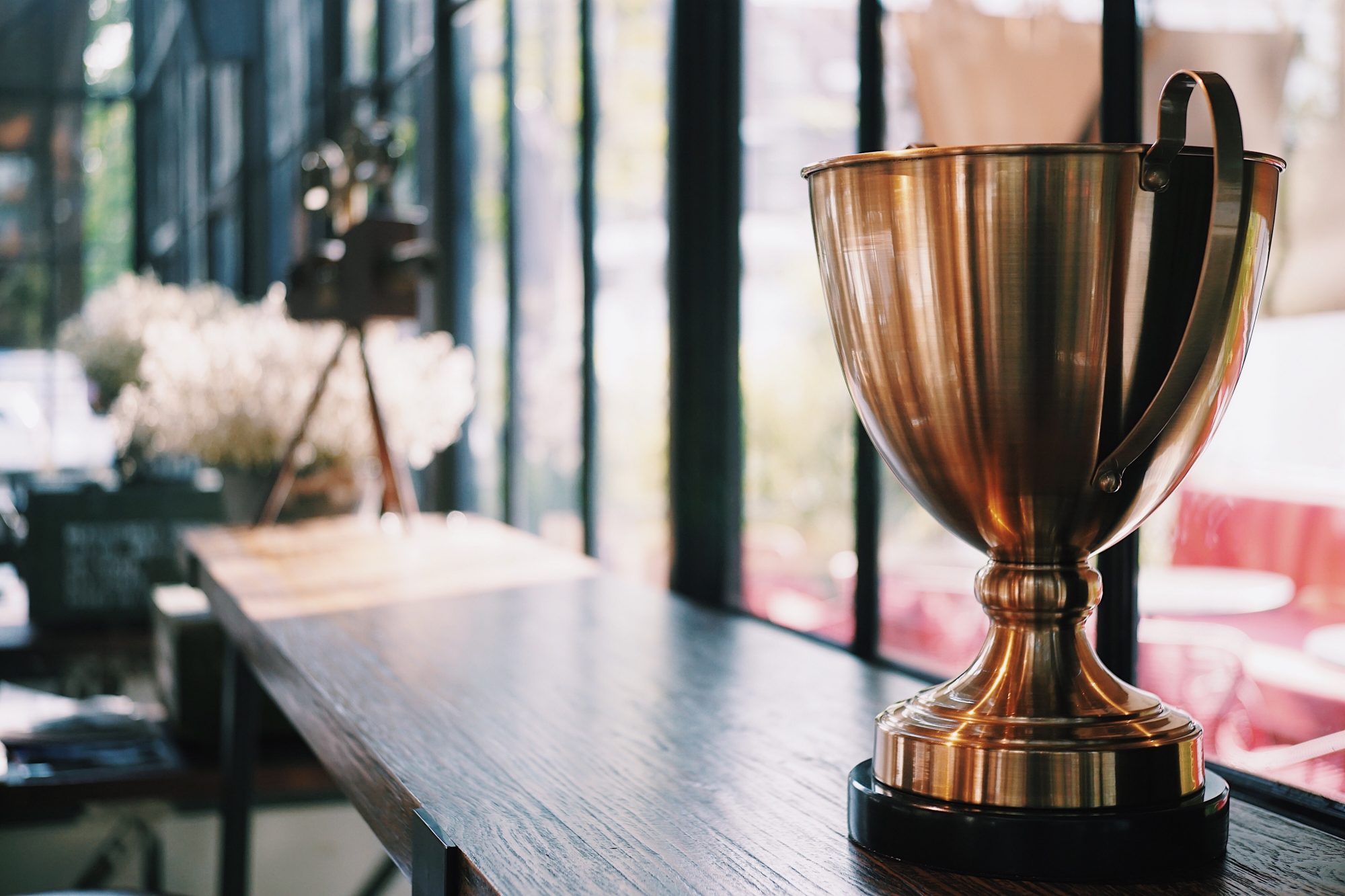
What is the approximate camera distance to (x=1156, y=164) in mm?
648

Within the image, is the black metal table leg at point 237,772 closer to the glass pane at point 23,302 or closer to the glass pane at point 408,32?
the glass pane at point 408,32

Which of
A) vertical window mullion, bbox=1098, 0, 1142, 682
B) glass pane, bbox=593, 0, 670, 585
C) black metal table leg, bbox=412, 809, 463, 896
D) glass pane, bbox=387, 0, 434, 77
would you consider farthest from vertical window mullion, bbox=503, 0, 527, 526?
black metal table leg, bbox=412, 809, 463, 896

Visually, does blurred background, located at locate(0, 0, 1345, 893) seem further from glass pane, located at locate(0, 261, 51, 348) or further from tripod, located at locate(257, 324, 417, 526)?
glass pane, located at locate(0, 261, 51, 348)

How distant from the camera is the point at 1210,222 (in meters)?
0.66

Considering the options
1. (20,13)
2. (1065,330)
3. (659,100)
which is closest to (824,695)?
(1065,330)

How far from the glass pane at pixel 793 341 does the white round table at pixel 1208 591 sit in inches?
22.2

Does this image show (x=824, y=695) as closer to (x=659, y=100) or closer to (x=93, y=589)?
(x=659, y=100)

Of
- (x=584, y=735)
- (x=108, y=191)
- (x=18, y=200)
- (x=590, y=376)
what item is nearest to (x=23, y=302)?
(x=18, y=200)

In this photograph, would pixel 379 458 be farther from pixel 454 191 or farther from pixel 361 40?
pixel 361 40

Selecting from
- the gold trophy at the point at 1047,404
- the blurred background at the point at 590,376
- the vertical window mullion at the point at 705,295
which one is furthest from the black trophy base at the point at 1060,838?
the vertical window mullion at the point at 705,295

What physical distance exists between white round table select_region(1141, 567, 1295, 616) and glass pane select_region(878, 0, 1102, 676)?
245mm

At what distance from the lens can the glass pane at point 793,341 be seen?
68.4 inches

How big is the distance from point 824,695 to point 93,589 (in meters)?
3.09

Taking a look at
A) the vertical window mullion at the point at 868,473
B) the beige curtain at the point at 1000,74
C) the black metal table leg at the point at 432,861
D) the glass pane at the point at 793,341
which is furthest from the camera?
the glass pane at the point at 793,341
